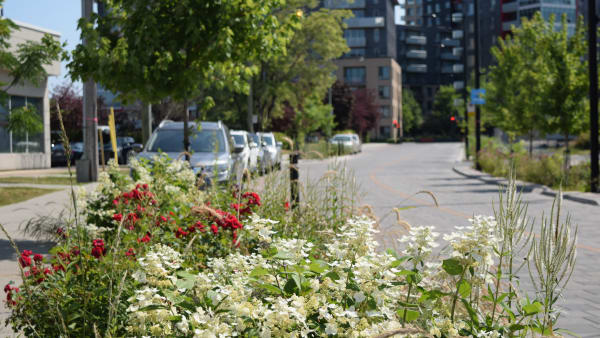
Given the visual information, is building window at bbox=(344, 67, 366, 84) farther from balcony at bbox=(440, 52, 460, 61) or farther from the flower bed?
the flower bed

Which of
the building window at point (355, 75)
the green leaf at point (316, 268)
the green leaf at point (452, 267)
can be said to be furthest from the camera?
the building window at point (355, 75)

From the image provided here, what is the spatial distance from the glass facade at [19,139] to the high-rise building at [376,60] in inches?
3254

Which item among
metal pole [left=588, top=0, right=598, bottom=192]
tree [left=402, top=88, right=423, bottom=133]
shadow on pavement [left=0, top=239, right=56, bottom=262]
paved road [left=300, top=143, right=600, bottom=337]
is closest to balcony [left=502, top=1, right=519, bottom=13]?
tree [left=402, top=88, right=423, bottom=133]

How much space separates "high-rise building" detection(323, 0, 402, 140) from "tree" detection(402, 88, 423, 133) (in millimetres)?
5515

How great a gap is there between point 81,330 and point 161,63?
8.91 meters

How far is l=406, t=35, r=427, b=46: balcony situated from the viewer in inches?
5871

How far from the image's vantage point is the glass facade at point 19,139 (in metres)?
32.1

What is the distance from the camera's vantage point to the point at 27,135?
3297cm

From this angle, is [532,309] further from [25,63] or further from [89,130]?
[89,130]

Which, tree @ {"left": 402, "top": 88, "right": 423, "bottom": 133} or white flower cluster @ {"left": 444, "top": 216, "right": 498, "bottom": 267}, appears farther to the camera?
tree @ {"left": 402, "top": 88, "right": 423, "bottom": 133}

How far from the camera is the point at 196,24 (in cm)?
1146

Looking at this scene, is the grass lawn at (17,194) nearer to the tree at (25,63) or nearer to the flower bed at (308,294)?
the tree at (25,63)

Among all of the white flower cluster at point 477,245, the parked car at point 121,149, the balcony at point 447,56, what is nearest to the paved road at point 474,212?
the white flower cluster at point 477,245

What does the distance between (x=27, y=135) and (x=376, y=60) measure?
88238mm
